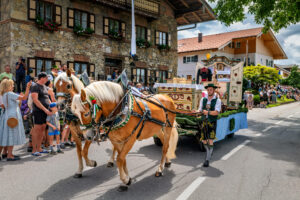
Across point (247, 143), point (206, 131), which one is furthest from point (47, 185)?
point (247, 143)

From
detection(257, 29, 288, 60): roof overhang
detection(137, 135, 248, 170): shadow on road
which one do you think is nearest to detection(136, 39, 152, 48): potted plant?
detection(137, 135, 248, 170): shadow on road

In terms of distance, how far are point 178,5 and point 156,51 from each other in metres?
5.04

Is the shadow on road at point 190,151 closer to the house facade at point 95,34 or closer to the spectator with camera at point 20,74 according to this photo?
the spectator with camera at point 20,74

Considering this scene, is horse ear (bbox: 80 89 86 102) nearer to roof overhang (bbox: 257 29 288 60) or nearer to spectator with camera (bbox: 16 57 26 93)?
spectator with camera (bbox: 16 57 26 93)

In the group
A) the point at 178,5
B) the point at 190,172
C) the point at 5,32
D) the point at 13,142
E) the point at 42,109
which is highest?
the point at 178,5

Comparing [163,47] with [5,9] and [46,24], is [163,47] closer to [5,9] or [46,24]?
[46,24]

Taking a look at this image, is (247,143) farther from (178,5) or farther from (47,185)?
(178,5)

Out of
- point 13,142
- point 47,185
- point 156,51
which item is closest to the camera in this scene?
point 47,185

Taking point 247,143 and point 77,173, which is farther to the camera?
point 247,143

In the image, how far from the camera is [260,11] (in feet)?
41.9

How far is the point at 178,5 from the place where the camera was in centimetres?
2180

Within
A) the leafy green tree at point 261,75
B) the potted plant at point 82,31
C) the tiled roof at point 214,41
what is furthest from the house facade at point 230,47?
the potted plant at point 82,31

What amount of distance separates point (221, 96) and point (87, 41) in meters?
10.5

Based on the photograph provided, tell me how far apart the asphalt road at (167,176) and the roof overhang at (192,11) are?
53.7 ft
